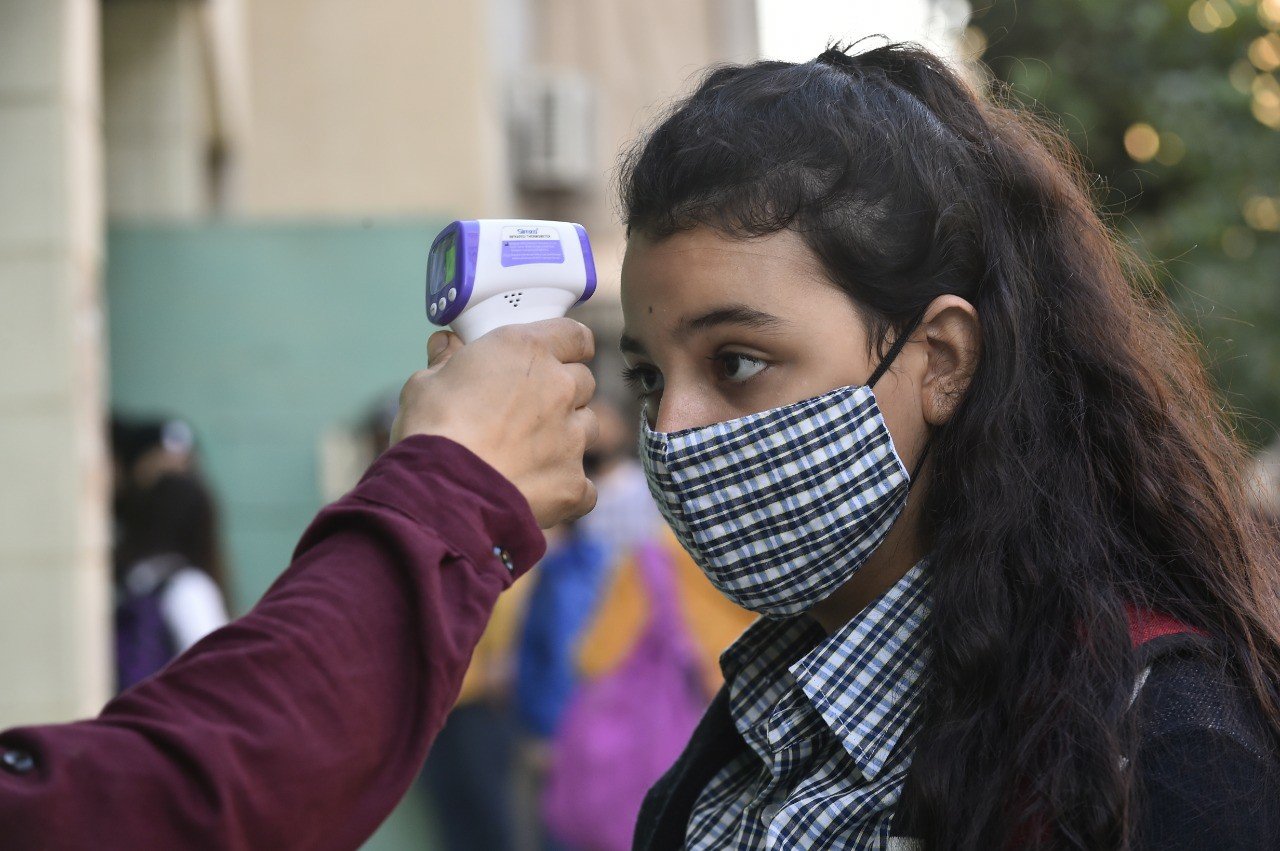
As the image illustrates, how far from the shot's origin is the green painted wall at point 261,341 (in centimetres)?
640

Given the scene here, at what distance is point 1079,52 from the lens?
9.70m

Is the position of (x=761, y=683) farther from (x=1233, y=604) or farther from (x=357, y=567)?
(x=357, y=567)

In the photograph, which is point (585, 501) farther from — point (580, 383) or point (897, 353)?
point (897, 353)

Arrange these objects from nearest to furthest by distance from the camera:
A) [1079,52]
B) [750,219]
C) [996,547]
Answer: [996,547], [750,219], [1079,52]

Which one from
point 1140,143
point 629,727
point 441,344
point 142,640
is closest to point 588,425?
point 441,344

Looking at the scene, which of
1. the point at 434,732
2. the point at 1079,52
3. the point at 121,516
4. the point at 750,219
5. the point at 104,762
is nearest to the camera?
the point at 104,762

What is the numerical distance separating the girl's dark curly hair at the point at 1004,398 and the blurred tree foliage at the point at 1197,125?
685 cm

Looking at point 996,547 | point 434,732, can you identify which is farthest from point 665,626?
point 434,732

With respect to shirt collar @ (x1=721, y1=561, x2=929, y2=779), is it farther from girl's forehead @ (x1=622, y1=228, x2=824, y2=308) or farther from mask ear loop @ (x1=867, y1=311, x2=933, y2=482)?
girl's forehead @ (x1=622, y1=228, x2=824, y2=308)

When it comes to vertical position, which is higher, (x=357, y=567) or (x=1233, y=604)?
(x=357, y=567)

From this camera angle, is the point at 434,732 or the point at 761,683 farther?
the point at 761,683

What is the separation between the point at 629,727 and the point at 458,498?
4.02m

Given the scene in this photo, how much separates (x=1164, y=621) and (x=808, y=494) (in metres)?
0.47

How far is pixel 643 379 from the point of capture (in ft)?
6.60
